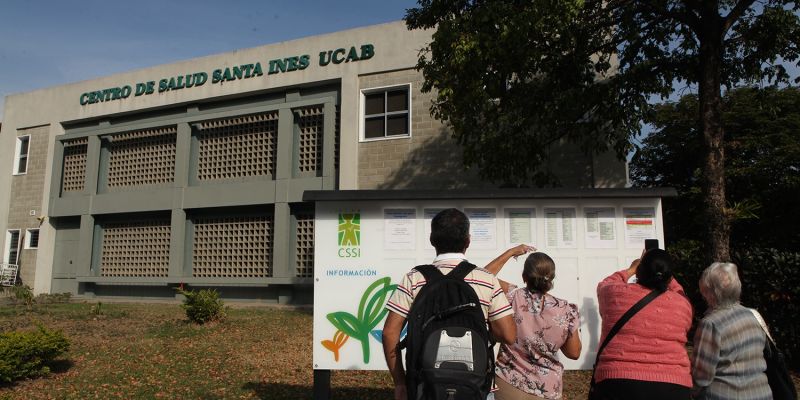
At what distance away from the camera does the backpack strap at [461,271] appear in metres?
2.73

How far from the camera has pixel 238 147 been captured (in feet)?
58.1

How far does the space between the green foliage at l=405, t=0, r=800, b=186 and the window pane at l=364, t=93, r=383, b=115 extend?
206 inches

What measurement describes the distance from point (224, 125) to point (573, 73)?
1146 centimetres

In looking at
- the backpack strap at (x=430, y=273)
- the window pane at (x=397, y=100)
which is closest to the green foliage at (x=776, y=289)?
the backpack strap at (x=430, y=273)

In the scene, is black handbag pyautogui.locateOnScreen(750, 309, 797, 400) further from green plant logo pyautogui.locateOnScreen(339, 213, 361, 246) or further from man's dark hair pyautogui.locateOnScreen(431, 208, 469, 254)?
green plant logo pyautogui.locateOnScreen(339, 213, 361, 246)

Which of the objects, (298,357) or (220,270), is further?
(220,270)

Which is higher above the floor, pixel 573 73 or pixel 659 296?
pixel 573 73

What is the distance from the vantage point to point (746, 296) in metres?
7.87

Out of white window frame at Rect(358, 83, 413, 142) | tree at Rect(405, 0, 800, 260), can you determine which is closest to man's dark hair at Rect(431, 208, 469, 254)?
tree at Rect(405, 0, 800, 260)

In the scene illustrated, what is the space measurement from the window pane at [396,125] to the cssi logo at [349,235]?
33.3ft

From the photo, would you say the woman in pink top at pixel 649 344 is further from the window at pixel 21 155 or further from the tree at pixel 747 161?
the window at pixel 21 155

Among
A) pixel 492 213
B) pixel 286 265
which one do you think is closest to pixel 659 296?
pixel 492 213

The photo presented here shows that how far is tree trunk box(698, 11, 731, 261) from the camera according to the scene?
7609 millimetres

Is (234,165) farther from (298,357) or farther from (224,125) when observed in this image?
(298,357)
